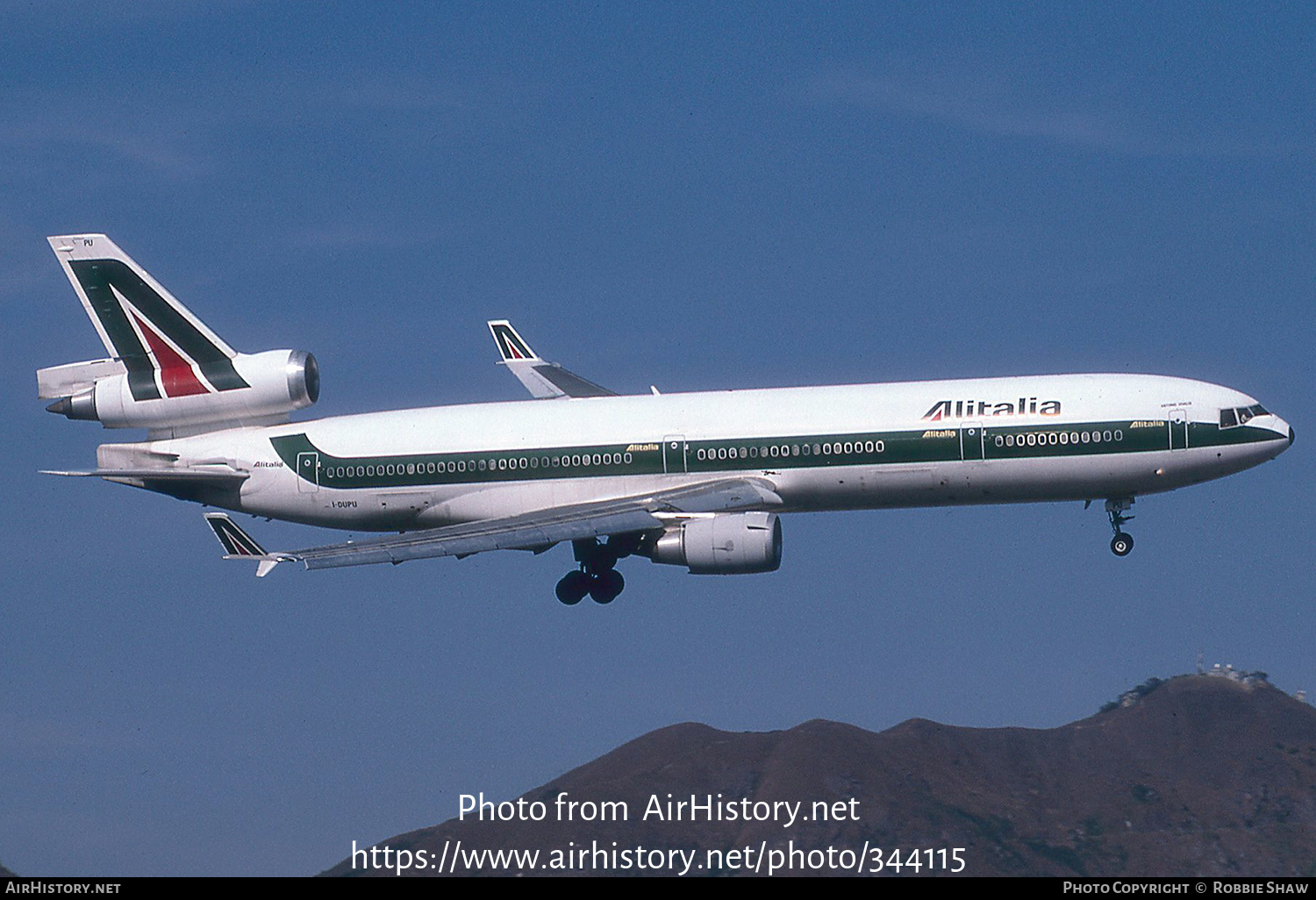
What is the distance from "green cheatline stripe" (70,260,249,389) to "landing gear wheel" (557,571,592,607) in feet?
56.0

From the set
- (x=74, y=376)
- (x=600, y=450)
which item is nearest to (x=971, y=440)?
(x=600, y=450)

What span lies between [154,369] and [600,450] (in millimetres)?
21140

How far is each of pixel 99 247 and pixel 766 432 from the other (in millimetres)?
32013

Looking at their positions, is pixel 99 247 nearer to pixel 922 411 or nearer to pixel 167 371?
pixel 167 371

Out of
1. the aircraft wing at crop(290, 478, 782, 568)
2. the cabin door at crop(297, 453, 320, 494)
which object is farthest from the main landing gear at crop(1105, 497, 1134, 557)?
the cabin door at crop(297, 453, 320, 494)

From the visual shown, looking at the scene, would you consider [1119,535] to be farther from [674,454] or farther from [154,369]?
[154,369]

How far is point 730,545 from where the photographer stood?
65125 millimetres

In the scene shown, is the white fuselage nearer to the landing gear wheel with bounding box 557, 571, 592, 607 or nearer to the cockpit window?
the cockpit window

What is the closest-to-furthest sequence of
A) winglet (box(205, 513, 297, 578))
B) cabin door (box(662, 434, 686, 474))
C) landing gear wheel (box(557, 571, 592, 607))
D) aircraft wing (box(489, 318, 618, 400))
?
winglet (box(205, 513, 297, 578)), cabin door (box(662, 434, 686, 474)), landing gear wheel (box(557, 571, 592, 607)), aircraft wing (box(489, 318, 618, 400))

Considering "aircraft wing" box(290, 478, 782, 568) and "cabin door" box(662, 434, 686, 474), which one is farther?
"cabin door" box(662, 434, 686, 474)

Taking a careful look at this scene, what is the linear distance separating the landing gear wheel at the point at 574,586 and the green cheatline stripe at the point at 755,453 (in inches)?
213

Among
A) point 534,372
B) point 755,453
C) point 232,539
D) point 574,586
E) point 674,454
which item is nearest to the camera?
point 232,539

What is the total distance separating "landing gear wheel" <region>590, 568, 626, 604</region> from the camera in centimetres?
7412
